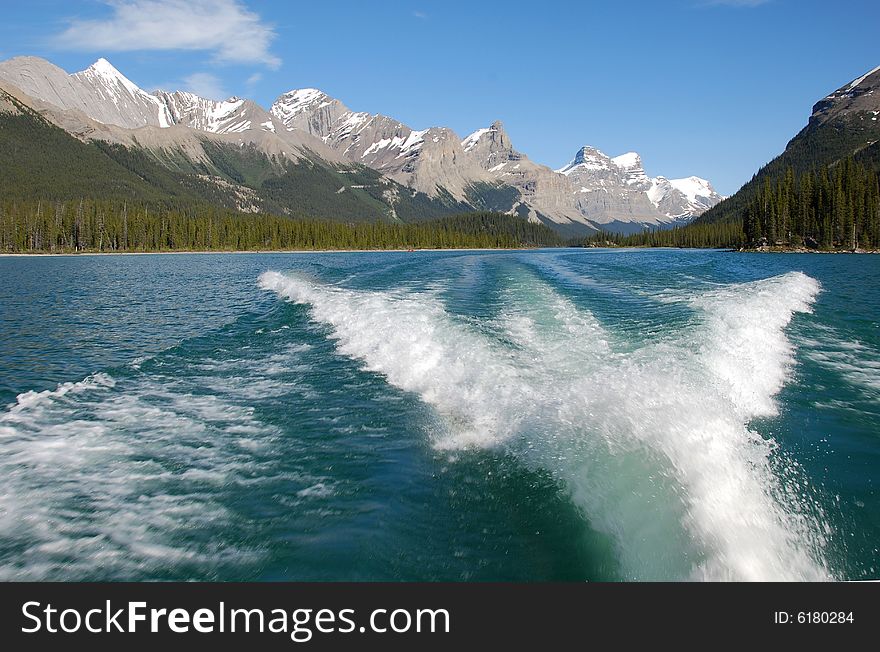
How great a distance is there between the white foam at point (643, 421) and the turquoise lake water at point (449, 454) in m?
0.04

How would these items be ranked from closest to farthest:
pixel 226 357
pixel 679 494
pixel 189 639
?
pixel 189 639, pixel 679 494, pixel 226 357

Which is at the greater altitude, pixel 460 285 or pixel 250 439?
pixel 460 285

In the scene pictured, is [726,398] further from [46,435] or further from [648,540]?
[46,435]

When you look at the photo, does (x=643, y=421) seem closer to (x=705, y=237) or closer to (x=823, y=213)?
(x=823, y=213)

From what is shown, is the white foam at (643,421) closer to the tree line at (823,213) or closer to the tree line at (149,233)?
the tree line at (823,213)

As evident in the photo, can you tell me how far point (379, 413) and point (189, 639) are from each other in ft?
20.4

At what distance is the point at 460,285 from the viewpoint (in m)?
34.1

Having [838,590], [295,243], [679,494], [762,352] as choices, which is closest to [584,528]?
[679,494]

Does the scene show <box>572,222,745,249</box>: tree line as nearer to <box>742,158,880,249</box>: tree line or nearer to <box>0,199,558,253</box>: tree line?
<box>742,158,880,249</box>: tree line

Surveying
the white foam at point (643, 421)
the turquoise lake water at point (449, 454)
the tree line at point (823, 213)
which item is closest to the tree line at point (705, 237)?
the tree line at point (823, 213)

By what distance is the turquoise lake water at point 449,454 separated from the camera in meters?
5.80

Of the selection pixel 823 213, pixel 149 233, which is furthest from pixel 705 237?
pixel 149 233

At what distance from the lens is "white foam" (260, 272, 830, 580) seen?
5.89 metres

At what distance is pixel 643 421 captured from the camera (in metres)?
8.62
